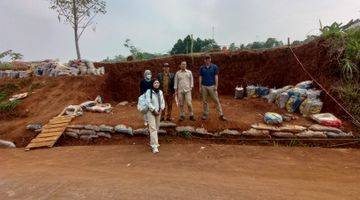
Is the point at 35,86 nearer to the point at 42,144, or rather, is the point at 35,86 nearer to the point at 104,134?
the point at 42,144

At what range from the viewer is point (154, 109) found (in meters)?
8.56

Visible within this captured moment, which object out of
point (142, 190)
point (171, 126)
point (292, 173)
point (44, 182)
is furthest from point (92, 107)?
point (292, 173)

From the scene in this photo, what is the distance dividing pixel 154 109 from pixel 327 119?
4.16m

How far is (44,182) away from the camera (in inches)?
278

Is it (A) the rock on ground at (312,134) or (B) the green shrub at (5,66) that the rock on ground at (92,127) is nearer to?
(A) the rock on ground at (312,134)

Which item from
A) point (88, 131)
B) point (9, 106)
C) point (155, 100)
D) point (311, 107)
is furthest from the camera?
point (9, 106)

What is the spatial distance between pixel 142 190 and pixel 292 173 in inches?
108

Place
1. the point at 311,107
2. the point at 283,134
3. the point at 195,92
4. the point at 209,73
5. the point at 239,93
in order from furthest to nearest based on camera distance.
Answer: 1. the point at 195,92
2. the point at 239,93
3. the point at 311,107
4. the point at 209,73
5. the point at 283,134

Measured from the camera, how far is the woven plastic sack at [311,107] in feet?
32.4

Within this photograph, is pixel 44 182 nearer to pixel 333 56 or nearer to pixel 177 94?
pixel 177 94

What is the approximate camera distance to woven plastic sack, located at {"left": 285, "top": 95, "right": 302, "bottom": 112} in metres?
10.2

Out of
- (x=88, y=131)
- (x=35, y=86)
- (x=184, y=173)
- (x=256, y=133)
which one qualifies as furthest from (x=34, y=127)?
(x=256, y=133)

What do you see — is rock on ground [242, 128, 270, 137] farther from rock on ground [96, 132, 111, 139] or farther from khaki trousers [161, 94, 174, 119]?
rock on ground [96, 132, 111, 139]

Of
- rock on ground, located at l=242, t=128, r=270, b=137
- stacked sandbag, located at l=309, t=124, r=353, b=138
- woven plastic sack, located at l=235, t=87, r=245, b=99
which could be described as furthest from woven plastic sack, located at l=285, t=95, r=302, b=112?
woven plastic sack, located at l=235, t=87, r=245, b=99
